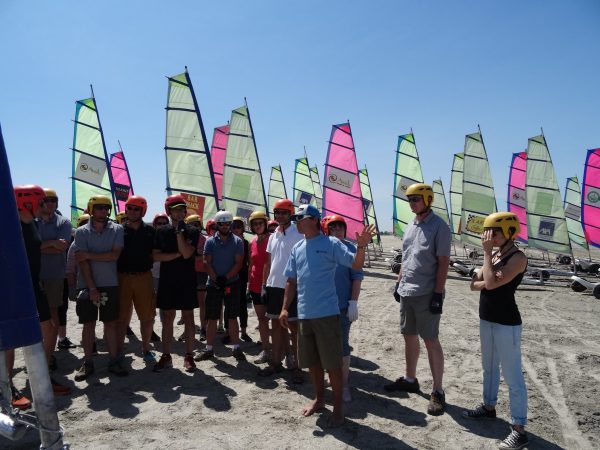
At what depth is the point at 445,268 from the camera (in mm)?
3873

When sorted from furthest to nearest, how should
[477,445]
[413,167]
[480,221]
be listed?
[413,167], [480,221], [477,445]

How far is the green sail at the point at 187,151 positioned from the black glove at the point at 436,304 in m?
8.92

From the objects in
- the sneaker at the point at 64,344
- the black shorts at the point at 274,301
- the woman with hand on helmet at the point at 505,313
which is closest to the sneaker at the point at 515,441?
the woman with hand on helmet at the point at 505,313

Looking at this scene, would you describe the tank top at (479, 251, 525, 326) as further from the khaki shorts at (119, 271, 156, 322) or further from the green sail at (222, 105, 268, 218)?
the green sail at (222, 105, 268, 218)

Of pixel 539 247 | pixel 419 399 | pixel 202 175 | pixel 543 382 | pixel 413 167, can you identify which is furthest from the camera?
pixel 413 167

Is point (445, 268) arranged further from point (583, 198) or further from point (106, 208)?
point (583, 198)

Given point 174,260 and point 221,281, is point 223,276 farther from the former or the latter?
point 174,260

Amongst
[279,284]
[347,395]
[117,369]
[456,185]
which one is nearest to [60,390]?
[117,369]

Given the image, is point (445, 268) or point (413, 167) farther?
point (413, 167)

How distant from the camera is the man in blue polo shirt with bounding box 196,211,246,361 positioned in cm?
534

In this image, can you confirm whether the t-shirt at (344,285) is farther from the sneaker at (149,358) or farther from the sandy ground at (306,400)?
the sneaker at (149,358)

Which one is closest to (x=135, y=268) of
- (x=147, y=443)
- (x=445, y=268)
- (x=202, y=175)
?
(x=147, y=443)

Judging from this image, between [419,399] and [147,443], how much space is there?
267 centimetres

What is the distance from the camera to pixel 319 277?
11.9ft
